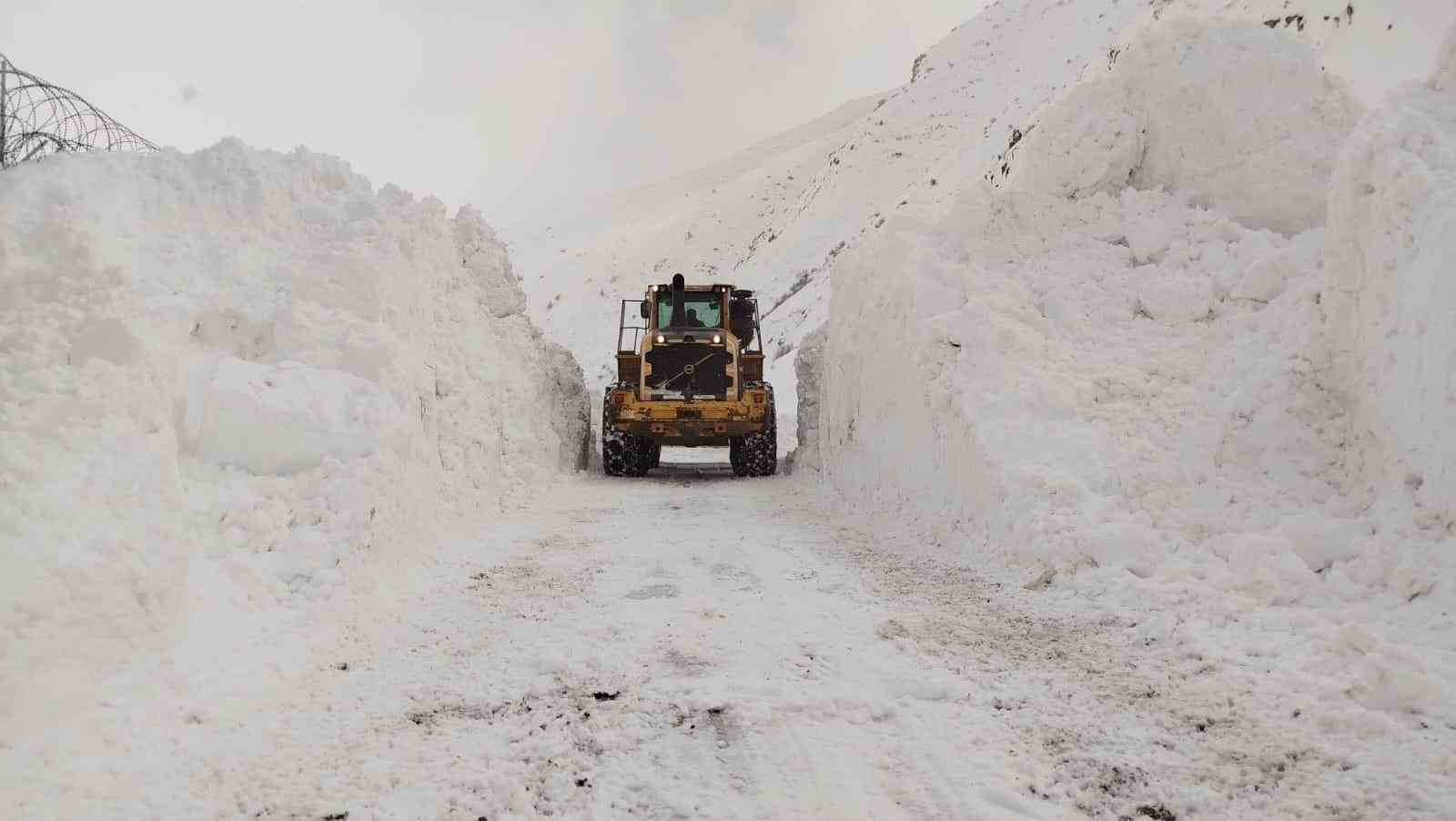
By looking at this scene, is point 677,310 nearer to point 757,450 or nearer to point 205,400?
point 757,450

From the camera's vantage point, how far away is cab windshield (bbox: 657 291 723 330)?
13172 mm

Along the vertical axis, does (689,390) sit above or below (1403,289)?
below

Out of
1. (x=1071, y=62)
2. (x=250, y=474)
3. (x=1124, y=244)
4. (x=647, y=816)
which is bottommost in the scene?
(x=647, y=816)

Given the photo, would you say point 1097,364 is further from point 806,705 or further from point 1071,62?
point 1071,62

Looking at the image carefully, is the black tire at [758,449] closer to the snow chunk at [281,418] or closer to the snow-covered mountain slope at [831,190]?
the snow-covered mountain slope at [831,190]

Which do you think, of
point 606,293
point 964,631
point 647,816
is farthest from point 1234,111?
point 606,293

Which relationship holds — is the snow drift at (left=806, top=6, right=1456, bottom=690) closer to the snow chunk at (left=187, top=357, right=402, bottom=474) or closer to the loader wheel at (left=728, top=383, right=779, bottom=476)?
the loader wheel at (left=728, top=383, right=779, bottom=476)

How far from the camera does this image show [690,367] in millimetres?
12602

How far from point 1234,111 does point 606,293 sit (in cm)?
3860

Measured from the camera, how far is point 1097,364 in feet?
22.8

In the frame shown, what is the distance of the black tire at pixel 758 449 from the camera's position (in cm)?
1266

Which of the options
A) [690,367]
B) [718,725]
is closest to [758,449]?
[690,367]

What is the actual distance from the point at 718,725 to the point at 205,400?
3964mm

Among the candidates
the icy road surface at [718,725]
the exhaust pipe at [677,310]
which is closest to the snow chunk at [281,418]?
the icy road surface at [718,725]
